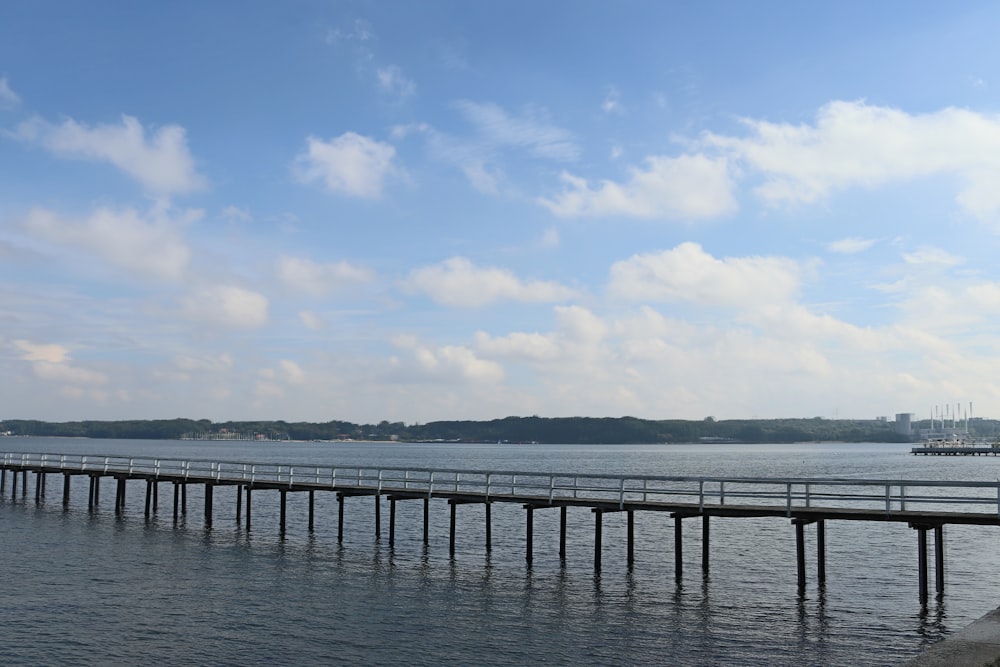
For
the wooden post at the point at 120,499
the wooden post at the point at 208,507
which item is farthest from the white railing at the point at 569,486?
the wooden post at the point at 120,499

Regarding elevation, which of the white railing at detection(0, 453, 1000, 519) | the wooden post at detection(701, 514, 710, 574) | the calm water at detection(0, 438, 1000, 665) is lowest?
the calm water at detection(0, 438, 1000, 665)

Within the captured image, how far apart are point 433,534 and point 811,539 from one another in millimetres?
20155

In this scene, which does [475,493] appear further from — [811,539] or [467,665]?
[811,539]

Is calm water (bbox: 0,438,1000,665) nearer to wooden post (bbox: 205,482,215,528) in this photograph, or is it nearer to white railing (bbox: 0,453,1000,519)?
wooden post (bbox: 205,482,215,528)

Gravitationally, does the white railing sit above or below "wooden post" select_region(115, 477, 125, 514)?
above

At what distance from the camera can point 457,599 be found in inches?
1161

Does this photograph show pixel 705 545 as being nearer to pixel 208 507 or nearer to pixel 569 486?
pixel 569 486

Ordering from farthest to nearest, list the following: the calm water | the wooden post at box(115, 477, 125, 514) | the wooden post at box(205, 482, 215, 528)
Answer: the wooden post at box(115, 477, 125, 514), the wooden post at box(205, 482, 215, 528), the calm water

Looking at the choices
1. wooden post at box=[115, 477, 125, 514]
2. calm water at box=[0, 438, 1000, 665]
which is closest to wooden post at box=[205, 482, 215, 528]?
calm water at box=[0, 438, 1000, 665]

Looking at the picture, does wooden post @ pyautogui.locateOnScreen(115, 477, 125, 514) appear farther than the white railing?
Yes

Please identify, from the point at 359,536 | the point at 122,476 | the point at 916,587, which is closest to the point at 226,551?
the point at 359,536

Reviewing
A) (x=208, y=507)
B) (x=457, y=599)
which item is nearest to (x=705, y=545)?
(x=457, y=599)

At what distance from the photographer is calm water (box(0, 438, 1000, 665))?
23203mm

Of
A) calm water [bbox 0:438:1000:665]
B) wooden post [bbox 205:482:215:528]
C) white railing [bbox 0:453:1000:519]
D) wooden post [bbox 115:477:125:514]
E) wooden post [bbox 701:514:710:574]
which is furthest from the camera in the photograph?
wooden post [bbox 115:477:125:514]
